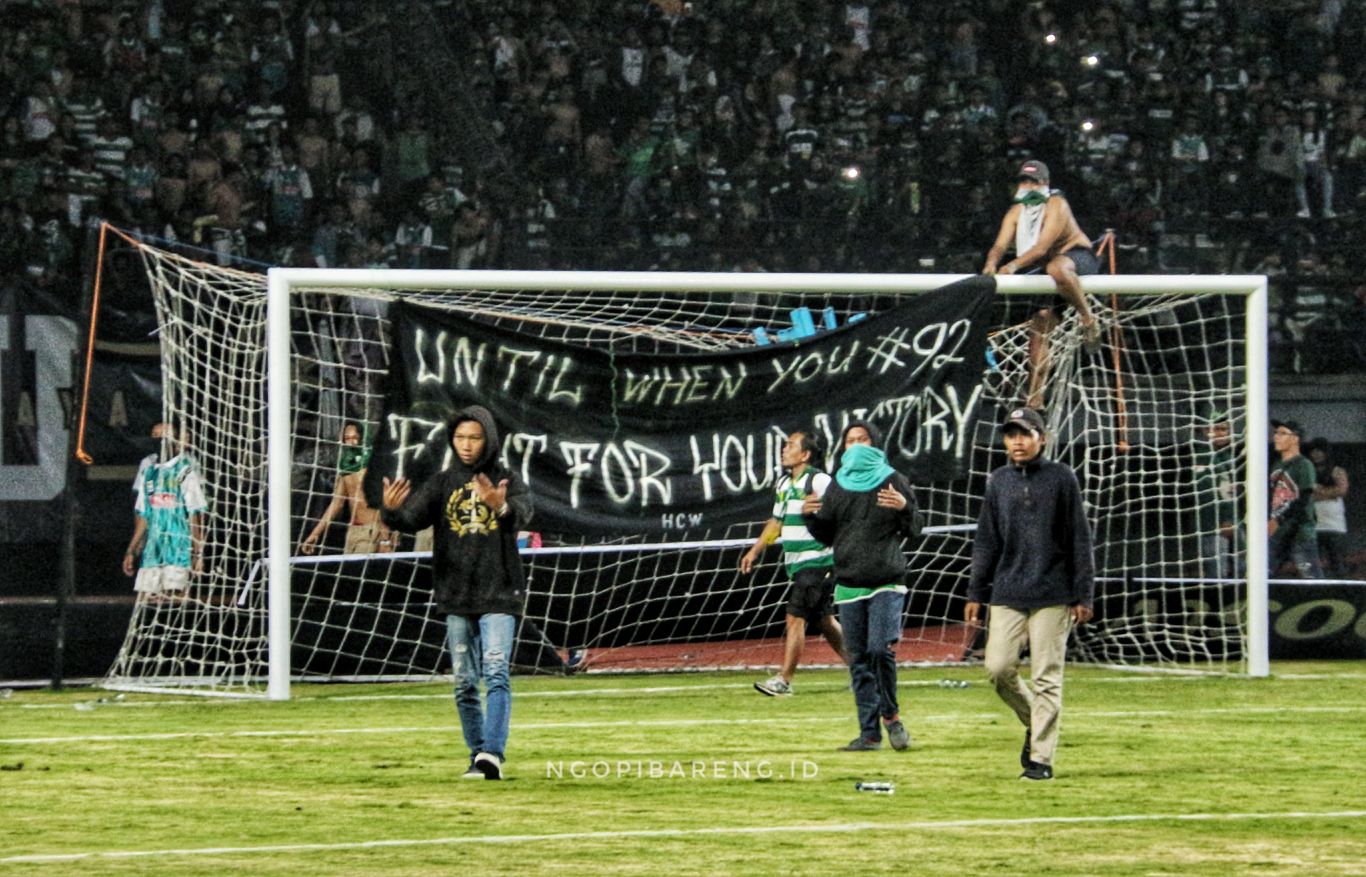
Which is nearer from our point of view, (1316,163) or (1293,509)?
(1293,509)

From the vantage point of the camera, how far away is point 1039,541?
10.2m

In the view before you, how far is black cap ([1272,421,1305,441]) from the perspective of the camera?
2061 cm

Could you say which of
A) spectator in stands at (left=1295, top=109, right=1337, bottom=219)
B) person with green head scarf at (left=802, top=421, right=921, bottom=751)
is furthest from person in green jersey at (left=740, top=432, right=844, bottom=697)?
spectator in stands at (left=1295, top=109, right=1337, bottom=219)

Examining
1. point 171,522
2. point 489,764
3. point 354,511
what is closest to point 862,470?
point 489,764

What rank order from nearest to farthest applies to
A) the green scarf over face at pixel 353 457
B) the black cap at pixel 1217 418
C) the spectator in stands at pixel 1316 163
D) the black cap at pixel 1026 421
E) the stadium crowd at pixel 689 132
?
1. the black cap at pixel 1026 421
2. the green scarf over face at pixel 353 457
3. the black cap at pixel 1217 418
4. the stadium crowd at pixel 689 132
5. the spectator in stands at pixel 1316 163

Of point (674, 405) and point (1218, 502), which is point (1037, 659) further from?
point (1218, 502)

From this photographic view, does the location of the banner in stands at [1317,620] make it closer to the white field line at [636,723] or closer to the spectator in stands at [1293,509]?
the spectator in stands at [1293,509]

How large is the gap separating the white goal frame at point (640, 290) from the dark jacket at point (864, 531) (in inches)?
156

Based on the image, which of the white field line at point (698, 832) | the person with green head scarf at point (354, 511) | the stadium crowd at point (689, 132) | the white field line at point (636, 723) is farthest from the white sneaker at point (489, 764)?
the stadium crowd at point (689, 132)

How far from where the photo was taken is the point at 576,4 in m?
26.0

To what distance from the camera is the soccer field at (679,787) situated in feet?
26.4

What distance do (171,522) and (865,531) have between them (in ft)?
22.6

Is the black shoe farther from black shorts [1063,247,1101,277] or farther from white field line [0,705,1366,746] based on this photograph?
black shorts [1063,247,1101,277]

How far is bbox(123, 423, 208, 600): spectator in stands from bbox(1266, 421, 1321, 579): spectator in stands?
9802 mm
